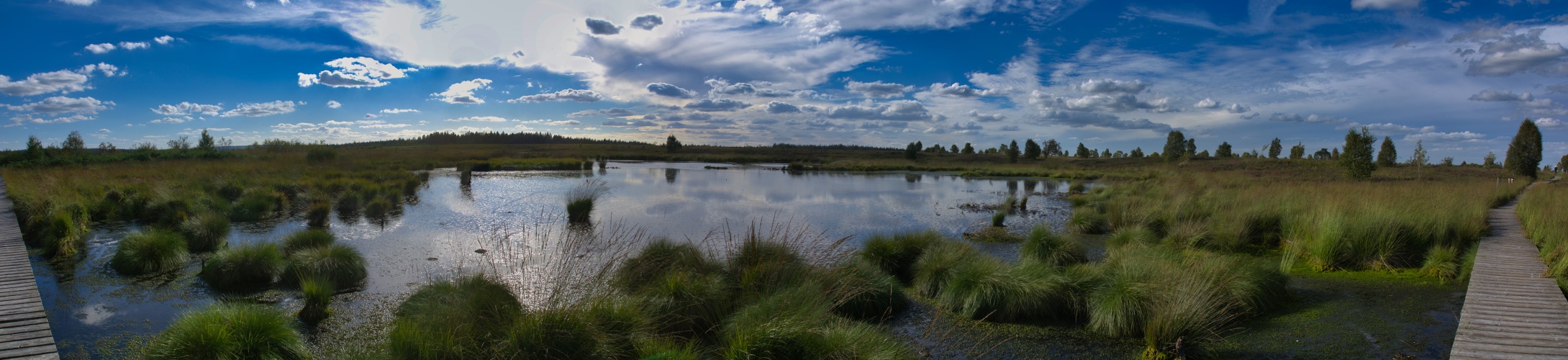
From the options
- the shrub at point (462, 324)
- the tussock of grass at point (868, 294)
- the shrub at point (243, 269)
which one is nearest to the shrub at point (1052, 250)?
the tussock of grass at point (868, 294)

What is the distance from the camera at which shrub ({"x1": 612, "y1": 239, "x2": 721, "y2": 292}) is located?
256 inches

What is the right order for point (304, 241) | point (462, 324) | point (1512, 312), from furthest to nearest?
point (304, 241)
point (1512, 312)
point (462, 324)

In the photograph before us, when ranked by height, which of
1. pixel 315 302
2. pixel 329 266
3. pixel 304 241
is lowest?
pixel 315 302

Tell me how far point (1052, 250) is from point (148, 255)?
12.5 m

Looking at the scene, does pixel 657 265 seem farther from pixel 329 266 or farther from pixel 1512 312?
pixel 1512 312

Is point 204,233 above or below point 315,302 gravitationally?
above

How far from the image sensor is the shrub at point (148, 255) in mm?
8555

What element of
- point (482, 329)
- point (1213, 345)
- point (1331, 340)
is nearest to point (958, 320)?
point (1213, 345)

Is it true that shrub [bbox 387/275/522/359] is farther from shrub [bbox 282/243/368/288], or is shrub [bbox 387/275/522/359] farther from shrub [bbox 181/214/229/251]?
shrub [bbox 181/214/229/251]

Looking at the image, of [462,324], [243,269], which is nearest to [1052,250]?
[462,324]

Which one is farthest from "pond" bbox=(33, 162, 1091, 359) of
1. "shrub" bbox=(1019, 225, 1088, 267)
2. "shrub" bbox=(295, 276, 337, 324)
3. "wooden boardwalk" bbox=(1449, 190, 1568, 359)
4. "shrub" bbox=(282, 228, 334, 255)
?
"wooden boardwalk" bbox=(1449, 190, 1568, 359)

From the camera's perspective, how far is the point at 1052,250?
9.31 metres

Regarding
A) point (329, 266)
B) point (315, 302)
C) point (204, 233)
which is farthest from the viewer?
point (204, 233)

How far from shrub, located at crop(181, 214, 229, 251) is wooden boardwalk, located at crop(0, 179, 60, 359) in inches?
73.9
